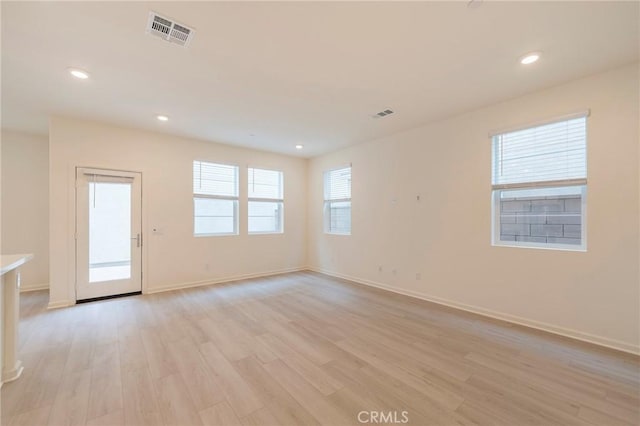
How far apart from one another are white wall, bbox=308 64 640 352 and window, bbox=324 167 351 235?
0.90ft

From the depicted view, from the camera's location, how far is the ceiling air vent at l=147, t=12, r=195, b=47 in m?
1.99

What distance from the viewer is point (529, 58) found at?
2463 mm

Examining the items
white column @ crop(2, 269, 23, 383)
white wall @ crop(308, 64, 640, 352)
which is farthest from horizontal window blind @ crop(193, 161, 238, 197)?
white column @ crop(2, 269, 23, 383)

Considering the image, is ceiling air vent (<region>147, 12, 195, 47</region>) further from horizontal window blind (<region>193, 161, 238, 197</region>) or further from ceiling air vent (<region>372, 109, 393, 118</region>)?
horizontal window blind (<region>193, 161, 238, 197</region>)

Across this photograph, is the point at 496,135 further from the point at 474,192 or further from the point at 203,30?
the point at 203,30

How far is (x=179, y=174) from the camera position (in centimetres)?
491

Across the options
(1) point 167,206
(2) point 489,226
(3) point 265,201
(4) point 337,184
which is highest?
(4) point 337,184

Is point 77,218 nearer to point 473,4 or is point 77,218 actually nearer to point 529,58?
point 473,4

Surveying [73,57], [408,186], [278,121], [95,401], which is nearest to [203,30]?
[73,57]

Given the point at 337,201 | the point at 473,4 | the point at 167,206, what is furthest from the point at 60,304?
the point at 473,4

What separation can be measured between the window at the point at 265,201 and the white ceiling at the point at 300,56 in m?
2.16

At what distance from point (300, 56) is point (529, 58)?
2208 millimetres

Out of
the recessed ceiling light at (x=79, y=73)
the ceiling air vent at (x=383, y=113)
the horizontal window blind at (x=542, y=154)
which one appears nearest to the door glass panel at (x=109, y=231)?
the recessed ceiling light at (x=79, y=73)

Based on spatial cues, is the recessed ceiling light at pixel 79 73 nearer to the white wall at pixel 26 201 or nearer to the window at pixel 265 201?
the window at pixel 265 201
